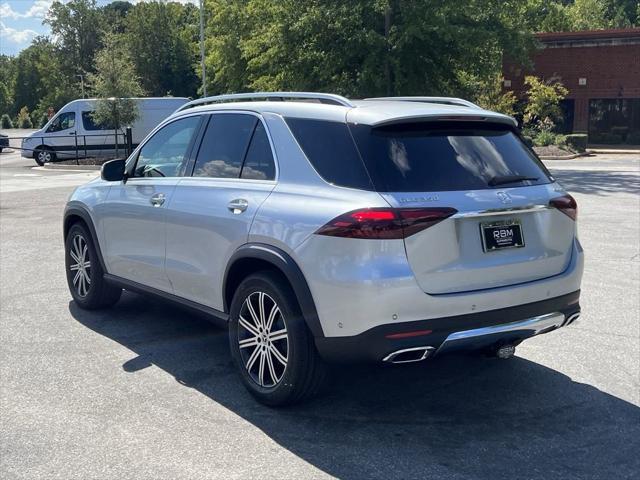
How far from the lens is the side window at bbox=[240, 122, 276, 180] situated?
15.5 ft

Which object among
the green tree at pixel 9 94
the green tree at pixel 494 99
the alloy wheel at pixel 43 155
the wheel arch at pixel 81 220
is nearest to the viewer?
the wheel arch at pixel 81 220

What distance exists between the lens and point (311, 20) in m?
24.8

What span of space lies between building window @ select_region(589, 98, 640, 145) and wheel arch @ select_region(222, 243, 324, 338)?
3736 centimetres

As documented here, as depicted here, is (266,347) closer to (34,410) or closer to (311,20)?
(34,410)

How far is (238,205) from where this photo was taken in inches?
186

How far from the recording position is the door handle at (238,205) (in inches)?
185

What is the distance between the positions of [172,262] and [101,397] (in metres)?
1.10

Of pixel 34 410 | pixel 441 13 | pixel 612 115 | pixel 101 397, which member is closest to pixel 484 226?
pixel 101 397

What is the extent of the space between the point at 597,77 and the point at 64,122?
26026mm

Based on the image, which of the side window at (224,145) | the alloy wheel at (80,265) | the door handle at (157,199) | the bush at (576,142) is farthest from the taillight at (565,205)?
the bush at (576,142)

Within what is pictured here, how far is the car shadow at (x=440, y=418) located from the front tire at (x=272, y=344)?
0.55ft

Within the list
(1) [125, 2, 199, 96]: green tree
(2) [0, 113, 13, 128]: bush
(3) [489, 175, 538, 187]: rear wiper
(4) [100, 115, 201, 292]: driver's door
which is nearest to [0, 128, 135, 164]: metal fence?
(4) [100, 115, 201, 292]: driver's door

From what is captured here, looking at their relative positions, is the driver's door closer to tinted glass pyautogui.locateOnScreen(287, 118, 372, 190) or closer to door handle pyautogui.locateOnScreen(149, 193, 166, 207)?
door handle pyautogui.locateOnScreen(149, 193, 166, 207)

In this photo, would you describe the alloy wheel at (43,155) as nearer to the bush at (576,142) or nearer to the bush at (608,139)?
the bush at (576,142)
